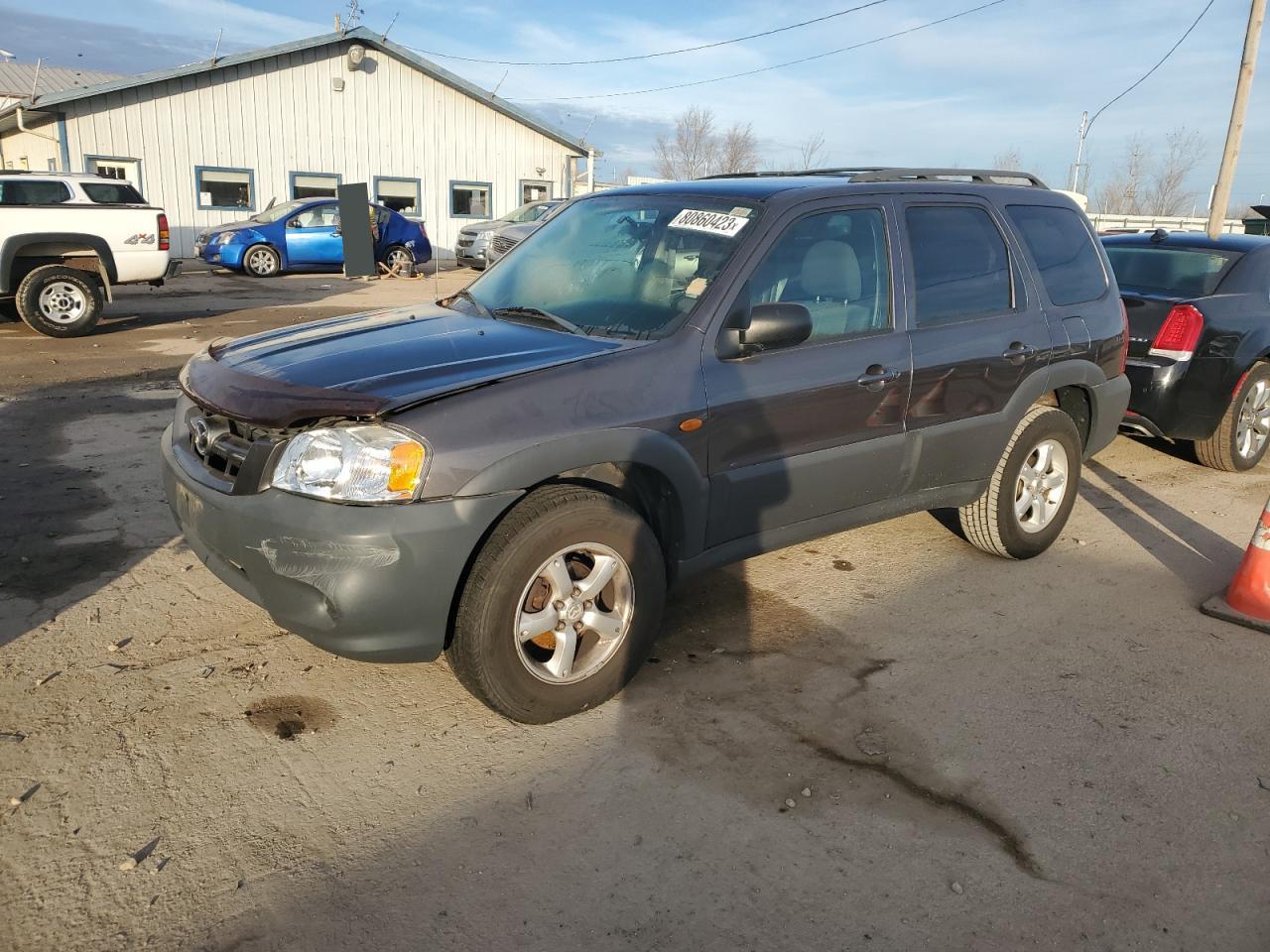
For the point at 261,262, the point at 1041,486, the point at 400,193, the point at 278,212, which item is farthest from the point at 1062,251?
the point at 400,193

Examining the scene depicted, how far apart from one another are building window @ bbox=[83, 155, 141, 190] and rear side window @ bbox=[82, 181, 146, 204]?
36.4ft

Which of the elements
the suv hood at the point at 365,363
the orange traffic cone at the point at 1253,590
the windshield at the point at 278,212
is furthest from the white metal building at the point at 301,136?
the orange traffic cone at the point at 1253,590

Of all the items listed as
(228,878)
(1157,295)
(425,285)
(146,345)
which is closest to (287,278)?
(425,285)

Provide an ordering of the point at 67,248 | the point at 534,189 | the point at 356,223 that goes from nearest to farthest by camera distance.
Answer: the point at 67,248, the point at 356,223, the point at 534,189

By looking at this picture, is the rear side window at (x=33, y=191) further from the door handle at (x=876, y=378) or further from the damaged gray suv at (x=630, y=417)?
the door handle at (x=876, y=378)

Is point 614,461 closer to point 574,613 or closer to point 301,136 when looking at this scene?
point 574,613

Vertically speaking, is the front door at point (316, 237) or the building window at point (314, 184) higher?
the building window at point (314, 184)

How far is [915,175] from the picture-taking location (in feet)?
14.8

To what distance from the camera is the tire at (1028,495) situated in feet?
15.6

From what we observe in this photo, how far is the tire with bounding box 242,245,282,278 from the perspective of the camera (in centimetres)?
1997

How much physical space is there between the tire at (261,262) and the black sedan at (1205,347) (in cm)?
1760

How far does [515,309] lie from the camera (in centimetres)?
398

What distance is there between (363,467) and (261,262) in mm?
19214

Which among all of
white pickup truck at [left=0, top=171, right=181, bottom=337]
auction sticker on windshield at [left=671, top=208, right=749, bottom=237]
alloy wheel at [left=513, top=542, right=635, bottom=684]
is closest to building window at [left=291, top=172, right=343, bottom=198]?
white pickup truck at [left=0, top=171, right=181, bottom=337]
